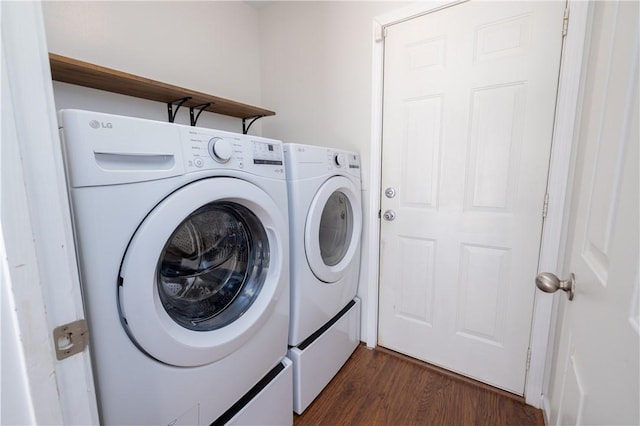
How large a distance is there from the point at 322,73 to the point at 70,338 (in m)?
1.74

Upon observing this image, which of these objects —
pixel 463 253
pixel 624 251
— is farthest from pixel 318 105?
pixel 624 251

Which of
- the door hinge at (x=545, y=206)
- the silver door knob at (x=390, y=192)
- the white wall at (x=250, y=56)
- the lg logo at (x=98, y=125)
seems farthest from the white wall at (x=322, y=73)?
the lg logo at (x=98, y=125)

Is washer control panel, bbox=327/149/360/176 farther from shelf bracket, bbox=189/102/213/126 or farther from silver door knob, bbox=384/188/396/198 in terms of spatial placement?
shelf bracket, bbox=189/102/213/126

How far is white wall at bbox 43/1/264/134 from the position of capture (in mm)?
1180

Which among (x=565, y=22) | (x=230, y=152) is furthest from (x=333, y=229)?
(x=565, y=22)

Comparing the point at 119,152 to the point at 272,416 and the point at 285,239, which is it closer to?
the point at 285,239

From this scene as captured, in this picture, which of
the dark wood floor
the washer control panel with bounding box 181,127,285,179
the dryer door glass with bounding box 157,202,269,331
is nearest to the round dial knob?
the washer control panel with bounding box 181,127,285,179

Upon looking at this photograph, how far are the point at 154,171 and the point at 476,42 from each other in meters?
1.47

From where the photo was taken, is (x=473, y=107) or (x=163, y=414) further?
(x=473, y=107)

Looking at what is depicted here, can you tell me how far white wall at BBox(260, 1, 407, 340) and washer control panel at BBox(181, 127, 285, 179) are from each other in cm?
79

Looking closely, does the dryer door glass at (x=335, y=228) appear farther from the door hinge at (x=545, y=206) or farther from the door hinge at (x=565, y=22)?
the door hinge at (x=565, y=22)

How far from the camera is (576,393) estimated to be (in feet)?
1.65

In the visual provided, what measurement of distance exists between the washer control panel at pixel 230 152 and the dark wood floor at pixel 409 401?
1144 millimetres

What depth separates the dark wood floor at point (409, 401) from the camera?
1.24m
